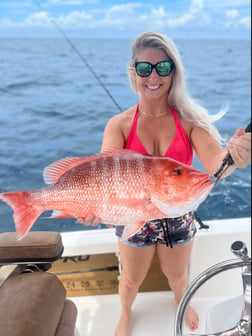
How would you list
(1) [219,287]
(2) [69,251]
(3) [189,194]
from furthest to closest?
(1) [219,287]
(2) [69,251]
(3) [189,194]

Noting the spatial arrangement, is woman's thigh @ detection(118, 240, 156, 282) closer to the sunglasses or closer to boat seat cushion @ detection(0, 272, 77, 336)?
boat seat cushion @ detection(0, 272, 77, 336)

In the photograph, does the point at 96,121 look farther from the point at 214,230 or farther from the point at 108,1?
the point at 214,230

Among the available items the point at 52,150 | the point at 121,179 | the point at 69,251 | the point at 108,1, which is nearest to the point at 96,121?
the point at 52,150

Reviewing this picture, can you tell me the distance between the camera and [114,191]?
33.1 inches

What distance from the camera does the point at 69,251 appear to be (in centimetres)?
166

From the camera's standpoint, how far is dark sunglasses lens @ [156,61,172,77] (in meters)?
0.98

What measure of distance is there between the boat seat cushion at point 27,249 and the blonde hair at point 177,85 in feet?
2.20

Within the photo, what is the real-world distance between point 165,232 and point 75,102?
4373mm

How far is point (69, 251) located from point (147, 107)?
880 millimetres

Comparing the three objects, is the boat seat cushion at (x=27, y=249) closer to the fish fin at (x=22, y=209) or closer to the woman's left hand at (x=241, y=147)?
the fish fin at (x=22, y=209)

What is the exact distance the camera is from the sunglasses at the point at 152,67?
38.4 inches

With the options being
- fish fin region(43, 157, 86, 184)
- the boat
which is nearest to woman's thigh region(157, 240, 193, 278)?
the boat

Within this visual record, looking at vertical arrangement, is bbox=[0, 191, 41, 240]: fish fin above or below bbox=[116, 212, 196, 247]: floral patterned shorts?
above

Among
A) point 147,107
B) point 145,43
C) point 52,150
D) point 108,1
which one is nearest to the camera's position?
point 145,43
